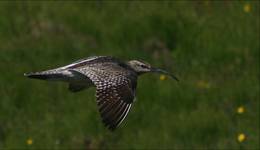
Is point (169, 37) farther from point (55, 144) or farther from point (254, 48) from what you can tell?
point (55, 144)

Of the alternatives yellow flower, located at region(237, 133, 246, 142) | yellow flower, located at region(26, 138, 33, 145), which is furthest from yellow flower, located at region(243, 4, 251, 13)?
yellow flower, located at region(26, 138, 33, 145)

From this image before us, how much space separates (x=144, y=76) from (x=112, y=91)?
3.92m

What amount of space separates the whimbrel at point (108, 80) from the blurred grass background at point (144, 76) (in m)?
1.94

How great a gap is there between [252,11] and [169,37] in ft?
3.81

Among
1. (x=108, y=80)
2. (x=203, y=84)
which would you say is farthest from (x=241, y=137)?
(x=108, y=80)

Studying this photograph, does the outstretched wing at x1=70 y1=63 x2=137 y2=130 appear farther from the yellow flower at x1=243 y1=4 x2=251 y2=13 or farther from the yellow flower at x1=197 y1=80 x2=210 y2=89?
the yellow flower at x1=243 y1=4 x2=251 y2=13

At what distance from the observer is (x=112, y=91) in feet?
40.6

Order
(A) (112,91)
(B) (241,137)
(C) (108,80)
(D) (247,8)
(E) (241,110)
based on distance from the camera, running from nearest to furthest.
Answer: (A) (112,91)
(C) (108,80)
(B) (241,137)
(E) (241,110)
(D) (247,8)

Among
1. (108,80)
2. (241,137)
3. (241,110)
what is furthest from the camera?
(241,110)

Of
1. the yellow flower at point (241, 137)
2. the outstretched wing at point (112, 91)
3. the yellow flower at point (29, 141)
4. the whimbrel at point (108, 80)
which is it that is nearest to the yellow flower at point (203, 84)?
the yellow flower at point (241, 137)

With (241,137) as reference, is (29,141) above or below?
below

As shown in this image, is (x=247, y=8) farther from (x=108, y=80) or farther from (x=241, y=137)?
(x=108, y=80)

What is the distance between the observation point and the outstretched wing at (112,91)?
39.8 feet

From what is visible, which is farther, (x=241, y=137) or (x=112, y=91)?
(x=241, y=137)
